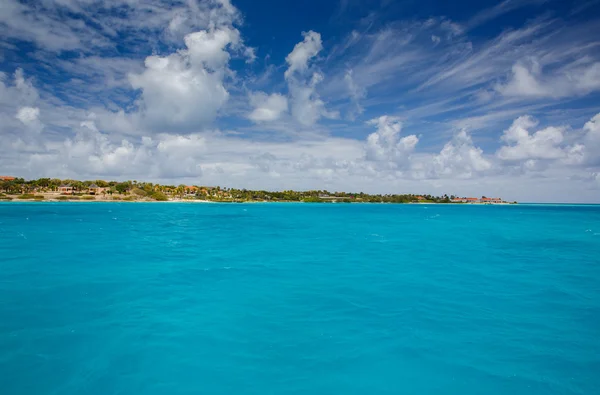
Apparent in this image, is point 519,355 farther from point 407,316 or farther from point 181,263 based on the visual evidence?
point 181,263

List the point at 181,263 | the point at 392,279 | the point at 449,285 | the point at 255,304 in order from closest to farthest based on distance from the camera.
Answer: the point at 255,304 → the point at 449,285 → the point at 392,279 → the point at 181,263

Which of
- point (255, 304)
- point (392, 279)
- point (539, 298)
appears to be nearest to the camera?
point (255, 304)

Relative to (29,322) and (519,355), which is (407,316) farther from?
→ (29,322)

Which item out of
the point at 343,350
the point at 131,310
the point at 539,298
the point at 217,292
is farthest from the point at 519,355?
the point at 131,310

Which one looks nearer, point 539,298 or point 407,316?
point 407,316

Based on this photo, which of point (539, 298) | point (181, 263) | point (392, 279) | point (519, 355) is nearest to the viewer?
point (519, 355)

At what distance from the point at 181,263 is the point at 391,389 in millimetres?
21645

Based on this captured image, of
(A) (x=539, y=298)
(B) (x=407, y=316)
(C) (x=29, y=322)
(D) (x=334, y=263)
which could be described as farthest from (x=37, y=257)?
(A) (x=539, y=298)

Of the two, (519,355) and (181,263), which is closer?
(519,355)

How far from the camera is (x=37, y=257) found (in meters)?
26.9

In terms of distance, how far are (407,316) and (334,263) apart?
12987 millimetres

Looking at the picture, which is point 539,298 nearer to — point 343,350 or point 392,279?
point 392,279

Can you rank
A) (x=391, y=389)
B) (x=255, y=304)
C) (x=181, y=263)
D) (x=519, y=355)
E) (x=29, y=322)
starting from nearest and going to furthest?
(x=391, y=389) → (x=519, y=355) → (x=29, y=322) → (x=255, y=304) → (x=181, y=263)

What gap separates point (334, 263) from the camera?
91.6 ft
